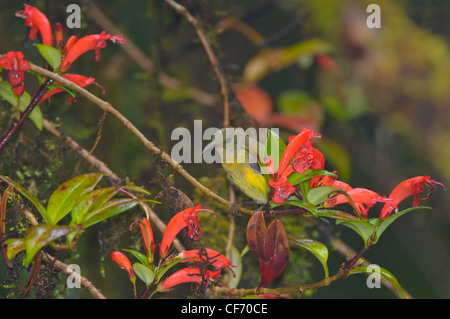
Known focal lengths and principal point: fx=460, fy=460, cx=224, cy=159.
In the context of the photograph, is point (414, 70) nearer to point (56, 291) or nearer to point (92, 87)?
point (92, 87)

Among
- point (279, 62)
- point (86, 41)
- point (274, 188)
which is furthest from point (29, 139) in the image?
point (279, 62)

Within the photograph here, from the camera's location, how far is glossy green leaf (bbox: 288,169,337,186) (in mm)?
553

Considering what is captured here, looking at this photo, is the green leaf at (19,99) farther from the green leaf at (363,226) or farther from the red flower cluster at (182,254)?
the green leaf at (363,226)

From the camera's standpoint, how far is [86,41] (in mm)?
648

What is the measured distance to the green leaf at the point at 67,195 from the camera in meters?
0.55

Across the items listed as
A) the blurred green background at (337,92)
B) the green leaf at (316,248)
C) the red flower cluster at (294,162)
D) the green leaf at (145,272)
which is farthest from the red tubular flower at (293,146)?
the blurred green background at (337,92)

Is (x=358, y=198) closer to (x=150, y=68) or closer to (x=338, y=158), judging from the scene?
(x=338, y=158)

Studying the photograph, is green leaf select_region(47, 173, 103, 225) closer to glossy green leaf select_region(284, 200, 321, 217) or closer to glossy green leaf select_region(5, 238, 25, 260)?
glossy green leaf select_region(5, 238, 25, 260)

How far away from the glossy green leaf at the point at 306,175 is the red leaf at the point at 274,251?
6 cm

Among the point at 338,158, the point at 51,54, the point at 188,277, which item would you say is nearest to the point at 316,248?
the point at 188,277

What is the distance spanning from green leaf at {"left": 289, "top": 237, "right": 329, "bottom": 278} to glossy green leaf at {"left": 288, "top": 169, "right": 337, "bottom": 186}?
93mm

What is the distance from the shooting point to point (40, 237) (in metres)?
0.49

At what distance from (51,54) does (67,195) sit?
208mm
